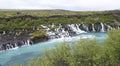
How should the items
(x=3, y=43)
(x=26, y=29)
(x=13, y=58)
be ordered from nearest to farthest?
(x=13, y=58) → (x=3, y=43) → (x=26, y=29)

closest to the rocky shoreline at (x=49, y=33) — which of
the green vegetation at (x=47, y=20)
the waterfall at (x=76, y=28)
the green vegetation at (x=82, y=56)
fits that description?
the waterfall at (x=76, y=28)

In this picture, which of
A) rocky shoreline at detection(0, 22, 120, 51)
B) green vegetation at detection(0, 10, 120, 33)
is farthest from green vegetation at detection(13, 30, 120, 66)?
green vegetation at detection(0, 10, 120, 33)

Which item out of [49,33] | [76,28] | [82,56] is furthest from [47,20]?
[82,56]

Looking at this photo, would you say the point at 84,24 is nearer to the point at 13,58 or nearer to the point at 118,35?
the point at 13,58

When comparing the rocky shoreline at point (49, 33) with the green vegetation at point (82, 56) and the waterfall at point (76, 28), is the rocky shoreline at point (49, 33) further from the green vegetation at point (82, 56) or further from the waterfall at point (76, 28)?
the green vegetation at point (82, 56)

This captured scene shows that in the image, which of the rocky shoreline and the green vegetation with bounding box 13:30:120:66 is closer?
the green vegetation with bounding box 13:30:120:66

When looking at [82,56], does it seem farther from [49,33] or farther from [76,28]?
[76,28]

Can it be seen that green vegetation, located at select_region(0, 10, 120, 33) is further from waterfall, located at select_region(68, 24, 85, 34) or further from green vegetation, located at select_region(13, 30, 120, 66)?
green vegetation, located at select_region(13, 30, 120, 66)

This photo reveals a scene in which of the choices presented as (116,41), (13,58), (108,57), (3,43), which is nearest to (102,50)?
(108,57)
